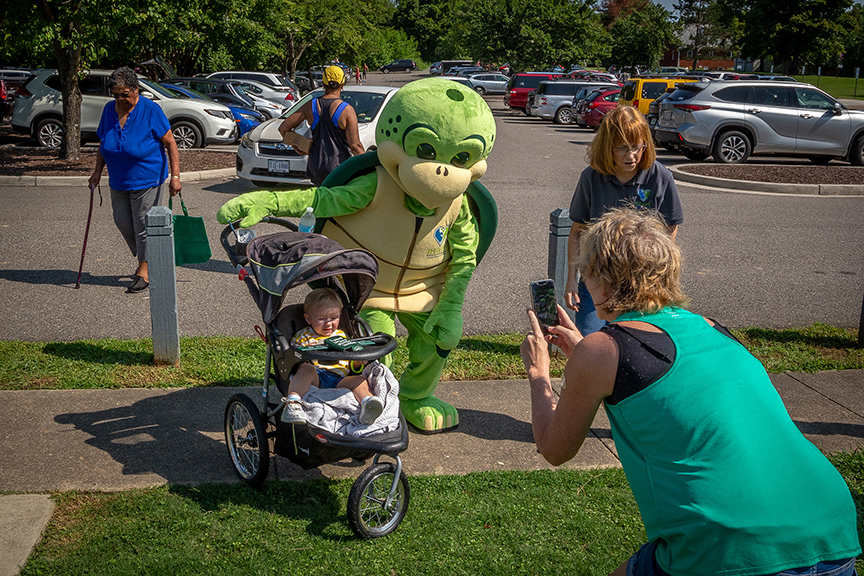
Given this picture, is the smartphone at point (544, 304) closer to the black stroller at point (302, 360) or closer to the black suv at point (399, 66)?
the black stroller at point (302, 360)

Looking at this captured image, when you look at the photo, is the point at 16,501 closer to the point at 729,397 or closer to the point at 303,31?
the point at 729,397

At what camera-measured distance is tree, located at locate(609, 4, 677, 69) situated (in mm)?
49656

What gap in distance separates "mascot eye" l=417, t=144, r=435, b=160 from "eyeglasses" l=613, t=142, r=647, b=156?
1.00 m

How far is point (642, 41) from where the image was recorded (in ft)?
164

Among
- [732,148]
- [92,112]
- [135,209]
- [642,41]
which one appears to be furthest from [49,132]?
[642,41]

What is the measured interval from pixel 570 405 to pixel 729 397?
1.34ft

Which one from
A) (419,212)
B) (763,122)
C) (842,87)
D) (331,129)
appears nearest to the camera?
(419,212)

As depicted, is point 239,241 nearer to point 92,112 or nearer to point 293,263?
point 293,263

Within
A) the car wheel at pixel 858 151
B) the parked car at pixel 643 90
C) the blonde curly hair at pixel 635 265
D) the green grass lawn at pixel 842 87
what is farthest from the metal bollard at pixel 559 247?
the green grass lawn at pixel 842 87

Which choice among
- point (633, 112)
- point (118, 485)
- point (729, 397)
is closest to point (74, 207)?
point (118, 485)

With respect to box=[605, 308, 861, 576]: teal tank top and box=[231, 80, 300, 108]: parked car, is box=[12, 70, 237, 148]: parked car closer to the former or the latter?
box=[231, 80, 300, 108]: parked car

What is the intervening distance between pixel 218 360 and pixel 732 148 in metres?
14.5

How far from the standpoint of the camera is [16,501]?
11.7 ft

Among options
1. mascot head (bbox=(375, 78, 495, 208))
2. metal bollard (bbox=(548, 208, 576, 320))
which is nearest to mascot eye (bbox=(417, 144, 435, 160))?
mascot head (bbox=(375, 78, 495, 208))
